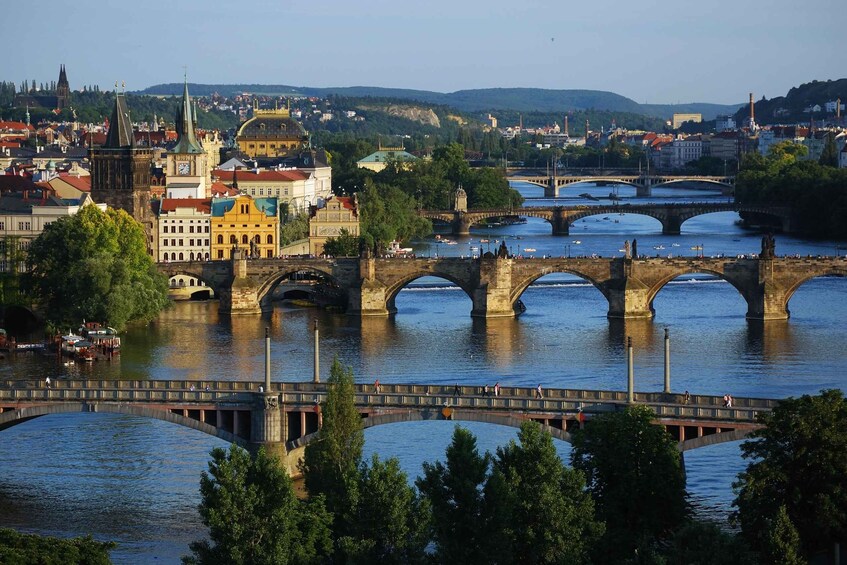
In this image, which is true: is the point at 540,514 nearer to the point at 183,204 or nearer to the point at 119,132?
the point at 119,132

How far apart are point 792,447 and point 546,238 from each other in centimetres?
7230

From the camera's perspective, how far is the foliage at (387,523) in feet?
108

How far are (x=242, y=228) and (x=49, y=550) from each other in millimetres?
49071

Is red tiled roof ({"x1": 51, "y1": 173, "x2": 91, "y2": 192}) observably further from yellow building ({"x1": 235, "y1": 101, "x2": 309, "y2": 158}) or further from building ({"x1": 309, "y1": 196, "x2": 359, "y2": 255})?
yellow building ({"x1": 235, "y1": 101, "x2": 309, "y2": 158})

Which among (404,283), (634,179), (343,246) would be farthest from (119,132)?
(634,179)

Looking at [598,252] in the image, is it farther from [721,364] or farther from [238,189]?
[721,364]

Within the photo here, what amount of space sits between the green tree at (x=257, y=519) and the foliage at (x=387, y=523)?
2.15ft

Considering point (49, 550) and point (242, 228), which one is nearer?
point (49, 550)

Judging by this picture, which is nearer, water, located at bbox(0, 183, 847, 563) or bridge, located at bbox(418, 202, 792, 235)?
water, located at bbox(0, 183, 847, 563)

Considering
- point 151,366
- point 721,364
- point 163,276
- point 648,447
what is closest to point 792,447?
point 648,447

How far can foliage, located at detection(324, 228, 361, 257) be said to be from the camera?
267 feet

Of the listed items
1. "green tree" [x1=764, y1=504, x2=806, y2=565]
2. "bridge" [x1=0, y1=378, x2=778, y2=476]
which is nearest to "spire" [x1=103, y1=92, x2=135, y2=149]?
"bridge" [x1=0, y1=378, x2=778, y2=476]

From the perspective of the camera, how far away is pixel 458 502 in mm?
34219

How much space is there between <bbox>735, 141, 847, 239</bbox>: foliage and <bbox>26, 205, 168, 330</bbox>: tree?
4498cm
